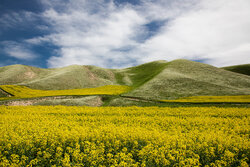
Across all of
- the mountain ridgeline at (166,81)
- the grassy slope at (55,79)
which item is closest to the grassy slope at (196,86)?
the mountain ridgeline at (166,81)

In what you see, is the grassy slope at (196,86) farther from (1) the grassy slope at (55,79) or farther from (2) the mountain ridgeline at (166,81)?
(1) the grassy slope at (55,79)

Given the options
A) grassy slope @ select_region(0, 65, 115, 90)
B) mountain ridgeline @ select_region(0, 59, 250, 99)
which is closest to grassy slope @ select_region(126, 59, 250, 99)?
mountain ridgeline @ select_region(0, 59, 250, 99)

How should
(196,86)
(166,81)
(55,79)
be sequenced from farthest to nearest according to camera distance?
(55,79), (166,81), (196,86)

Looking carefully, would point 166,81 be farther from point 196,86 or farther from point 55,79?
point 55,79

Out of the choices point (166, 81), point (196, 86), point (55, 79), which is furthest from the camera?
point (55, 79)

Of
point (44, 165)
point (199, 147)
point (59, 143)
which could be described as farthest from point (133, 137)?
point (44, 165)

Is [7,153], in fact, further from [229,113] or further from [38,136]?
[229,113]

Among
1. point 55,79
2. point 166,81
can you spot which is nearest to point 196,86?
point 166,81

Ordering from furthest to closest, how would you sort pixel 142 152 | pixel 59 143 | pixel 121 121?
pixel 121 121 → pixel 59 143 → pixel 142 152

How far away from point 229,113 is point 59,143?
24135 millimetres

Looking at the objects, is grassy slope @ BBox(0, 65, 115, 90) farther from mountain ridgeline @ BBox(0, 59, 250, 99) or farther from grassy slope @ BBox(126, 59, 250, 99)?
grassy slope @ BBox(126, 59, 250, 99)

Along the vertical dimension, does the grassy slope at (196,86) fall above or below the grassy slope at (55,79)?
below

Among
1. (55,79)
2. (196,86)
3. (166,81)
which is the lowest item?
(196,86)

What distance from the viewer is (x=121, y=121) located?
56.5 feet
